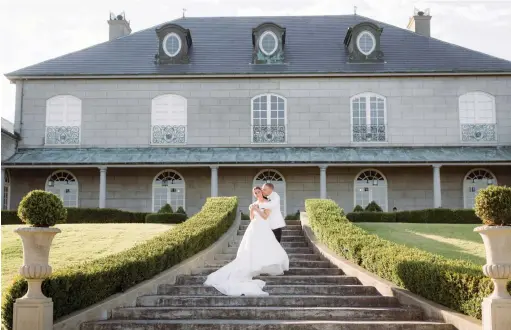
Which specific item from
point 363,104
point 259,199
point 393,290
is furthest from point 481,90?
point 393,290

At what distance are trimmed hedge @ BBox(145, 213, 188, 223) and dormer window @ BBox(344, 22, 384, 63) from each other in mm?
9861

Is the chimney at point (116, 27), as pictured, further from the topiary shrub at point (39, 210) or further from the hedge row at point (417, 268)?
the topiary shrub at point (39, 210)

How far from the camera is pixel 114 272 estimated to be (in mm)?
9586

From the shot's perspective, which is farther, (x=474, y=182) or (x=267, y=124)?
(x=267, y=124)

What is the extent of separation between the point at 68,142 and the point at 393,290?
18496mm

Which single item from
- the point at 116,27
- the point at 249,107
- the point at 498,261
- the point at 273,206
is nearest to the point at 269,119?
the point at 249,107

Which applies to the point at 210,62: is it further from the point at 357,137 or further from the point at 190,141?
the point at 357,137

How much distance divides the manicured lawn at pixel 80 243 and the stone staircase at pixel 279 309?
96.1 inches

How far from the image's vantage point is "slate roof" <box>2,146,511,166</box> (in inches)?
929

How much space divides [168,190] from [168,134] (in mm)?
2233

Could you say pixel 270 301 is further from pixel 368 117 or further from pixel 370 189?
pixel 368 117

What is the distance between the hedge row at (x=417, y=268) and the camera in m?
8.03

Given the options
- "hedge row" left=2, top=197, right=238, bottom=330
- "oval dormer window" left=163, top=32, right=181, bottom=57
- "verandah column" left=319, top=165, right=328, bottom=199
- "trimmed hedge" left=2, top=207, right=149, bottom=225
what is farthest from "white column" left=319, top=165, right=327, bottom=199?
"hedge row" left=2, top=197, right=238, bottom=330

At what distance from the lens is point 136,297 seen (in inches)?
389
